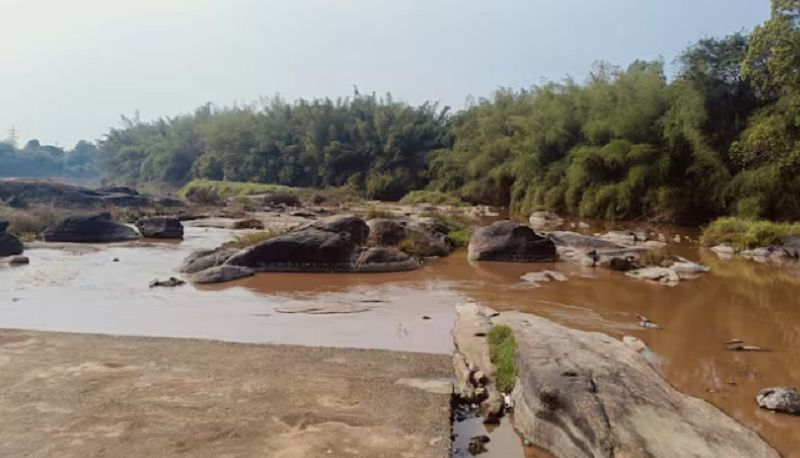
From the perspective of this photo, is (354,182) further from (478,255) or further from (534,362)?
(534,362)

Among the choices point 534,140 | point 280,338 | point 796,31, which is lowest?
point 280,338

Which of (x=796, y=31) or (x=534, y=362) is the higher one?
(x=796, y=31)

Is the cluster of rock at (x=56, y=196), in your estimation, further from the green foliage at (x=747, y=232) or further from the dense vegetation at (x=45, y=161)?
the dense vegetation at (x=45, y=161)

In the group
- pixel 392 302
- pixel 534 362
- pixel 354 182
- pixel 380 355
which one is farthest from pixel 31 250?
pixel 354 182

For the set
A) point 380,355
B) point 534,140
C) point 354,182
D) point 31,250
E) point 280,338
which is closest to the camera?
point 380,355

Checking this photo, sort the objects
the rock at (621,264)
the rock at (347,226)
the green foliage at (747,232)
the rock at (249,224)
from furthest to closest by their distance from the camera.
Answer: the rock at (249,224) < the green foliage at (747,232) < the rock at (347,226) < the rock at (621,264)

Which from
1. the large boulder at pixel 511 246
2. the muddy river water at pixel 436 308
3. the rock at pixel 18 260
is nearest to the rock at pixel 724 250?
the muddy river water at pixel 436 308

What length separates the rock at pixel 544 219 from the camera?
25.0m

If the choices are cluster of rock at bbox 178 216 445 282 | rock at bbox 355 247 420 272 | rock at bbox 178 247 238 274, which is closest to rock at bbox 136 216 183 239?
cluster of rock at bbox 178 216 445 282

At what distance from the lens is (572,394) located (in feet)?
16.3

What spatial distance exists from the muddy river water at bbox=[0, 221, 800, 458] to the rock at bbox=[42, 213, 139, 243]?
147 inches

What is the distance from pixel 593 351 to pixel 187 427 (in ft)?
12.0

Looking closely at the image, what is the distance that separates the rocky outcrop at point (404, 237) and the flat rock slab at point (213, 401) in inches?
345

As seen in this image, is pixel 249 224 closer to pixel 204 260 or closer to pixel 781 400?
pixel 204 260
